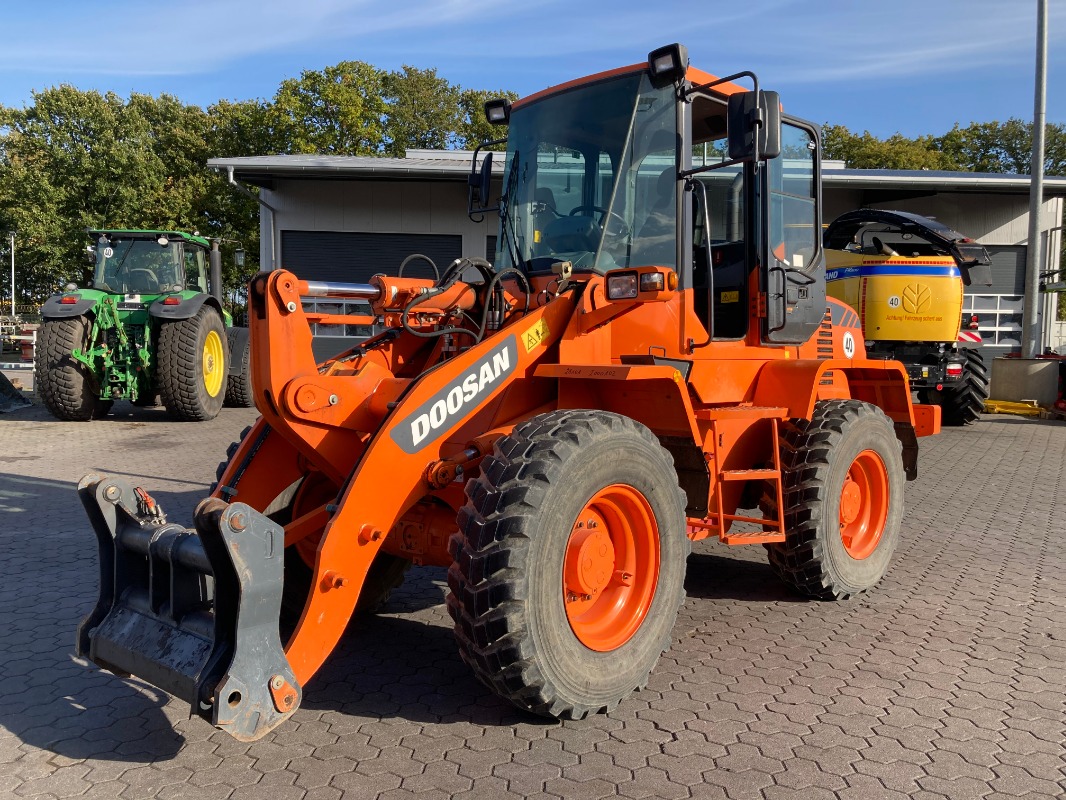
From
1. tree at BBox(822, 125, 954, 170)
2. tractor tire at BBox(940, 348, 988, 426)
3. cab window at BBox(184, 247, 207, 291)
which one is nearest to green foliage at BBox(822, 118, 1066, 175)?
tree at BBox(822, 125, 954, 170)

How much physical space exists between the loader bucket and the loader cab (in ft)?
7.25

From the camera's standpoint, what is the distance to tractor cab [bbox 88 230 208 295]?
14.1 m

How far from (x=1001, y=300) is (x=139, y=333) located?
18933mm

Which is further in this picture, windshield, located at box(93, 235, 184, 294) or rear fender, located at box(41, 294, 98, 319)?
windshield, located at box(93, 235, 184, 294)

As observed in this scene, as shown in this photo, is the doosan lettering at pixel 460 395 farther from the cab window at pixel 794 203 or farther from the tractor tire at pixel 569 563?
the cab window at pixel 794 203

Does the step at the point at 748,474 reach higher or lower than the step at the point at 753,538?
higher

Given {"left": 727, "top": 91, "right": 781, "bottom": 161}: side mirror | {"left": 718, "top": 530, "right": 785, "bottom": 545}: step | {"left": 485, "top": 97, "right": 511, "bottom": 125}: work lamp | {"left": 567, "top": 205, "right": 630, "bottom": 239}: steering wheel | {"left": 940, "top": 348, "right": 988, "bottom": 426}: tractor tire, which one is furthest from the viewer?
{"left": 940, "top": 348, "right": 988, "bottom": 426}: tractor tire

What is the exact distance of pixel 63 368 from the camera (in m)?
12.7

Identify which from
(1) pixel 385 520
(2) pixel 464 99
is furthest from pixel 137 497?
(2) pixel 464 99

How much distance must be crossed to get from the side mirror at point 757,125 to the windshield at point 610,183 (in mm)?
409

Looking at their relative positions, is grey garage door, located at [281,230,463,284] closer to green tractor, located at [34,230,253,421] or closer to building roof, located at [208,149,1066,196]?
building roof, located at [208,149,1066,196]

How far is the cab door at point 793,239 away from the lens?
4.95 meters

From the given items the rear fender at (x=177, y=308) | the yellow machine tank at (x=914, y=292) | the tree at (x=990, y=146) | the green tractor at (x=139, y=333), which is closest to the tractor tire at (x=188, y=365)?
the green tractor at (x=139, y=333)

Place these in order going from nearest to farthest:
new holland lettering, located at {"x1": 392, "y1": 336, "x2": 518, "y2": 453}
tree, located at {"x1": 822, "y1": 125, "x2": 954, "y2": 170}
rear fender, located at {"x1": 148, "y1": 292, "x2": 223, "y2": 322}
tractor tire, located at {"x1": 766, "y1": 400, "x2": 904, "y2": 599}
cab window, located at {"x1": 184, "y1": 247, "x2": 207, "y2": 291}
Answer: new holland lettering, located at {"x1": 392, "y1": 336, "x2": 518, "y2": 453} < tractor tire, located at {"x1": 766, "y1": 400, "x2": 904, "y2": 599} < rear fender, located at {"x1": 148, "y1": 292, "x2": 223, "y2": 322} < cab window, located at {"x1": 184, "y1": 247, "x2": 207, "y2": 291} < tree, located at {"x1": 822, "y1": 125, "x2": 954, "y2": 170}
